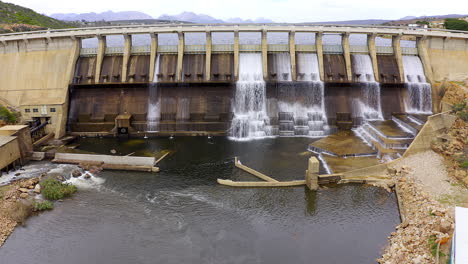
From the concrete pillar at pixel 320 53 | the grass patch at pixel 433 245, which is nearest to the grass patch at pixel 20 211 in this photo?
the grass patch at pixel 433 245

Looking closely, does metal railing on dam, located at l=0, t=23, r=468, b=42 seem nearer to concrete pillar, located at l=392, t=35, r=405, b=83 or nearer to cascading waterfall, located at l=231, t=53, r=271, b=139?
concrete pillar, located at l=392, t=35, r=405, b=83

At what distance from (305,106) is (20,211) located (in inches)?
1301

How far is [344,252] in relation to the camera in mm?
23344

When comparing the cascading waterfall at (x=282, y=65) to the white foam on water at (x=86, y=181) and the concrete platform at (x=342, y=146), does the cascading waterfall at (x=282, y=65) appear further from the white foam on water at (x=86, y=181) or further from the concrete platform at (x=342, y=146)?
the white foam on water at (x=86, y=181)

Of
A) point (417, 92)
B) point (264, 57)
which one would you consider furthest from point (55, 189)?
point (417, 92)

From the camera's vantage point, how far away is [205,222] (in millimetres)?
26641

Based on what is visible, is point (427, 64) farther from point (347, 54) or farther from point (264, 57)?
point (264, 57)

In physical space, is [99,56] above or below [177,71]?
above

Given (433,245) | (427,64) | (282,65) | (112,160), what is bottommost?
(433,245)

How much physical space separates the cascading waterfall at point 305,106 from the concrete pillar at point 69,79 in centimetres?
2675

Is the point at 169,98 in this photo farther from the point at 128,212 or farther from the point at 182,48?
the point at 128,212

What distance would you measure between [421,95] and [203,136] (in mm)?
27906

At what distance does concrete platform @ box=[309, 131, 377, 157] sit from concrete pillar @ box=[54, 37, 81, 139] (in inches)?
1176

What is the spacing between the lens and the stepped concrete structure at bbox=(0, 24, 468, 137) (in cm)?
4772
